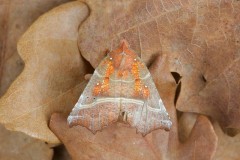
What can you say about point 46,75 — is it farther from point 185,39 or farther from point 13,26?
point 185,39

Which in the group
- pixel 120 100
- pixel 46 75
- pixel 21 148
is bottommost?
pixel 21 148

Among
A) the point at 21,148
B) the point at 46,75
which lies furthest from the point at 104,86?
the point at 21,148

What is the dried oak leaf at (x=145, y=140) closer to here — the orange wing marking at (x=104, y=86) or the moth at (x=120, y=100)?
the moth at (x=120, y=100)

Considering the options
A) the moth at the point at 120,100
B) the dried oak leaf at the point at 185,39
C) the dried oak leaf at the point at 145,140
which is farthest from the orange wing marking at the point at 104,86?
the dried oak leaf at the point at 145,140

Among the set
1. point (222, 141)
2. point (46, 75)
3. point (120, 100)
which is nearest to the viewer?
point (120, 100)

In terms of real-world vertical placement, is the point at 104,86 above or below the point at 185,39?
below

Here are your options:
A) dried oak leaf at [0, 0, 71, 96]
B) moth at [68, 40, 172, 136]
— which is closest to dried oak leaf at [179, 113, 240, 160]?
moth at [68, 40, 172, 136]
